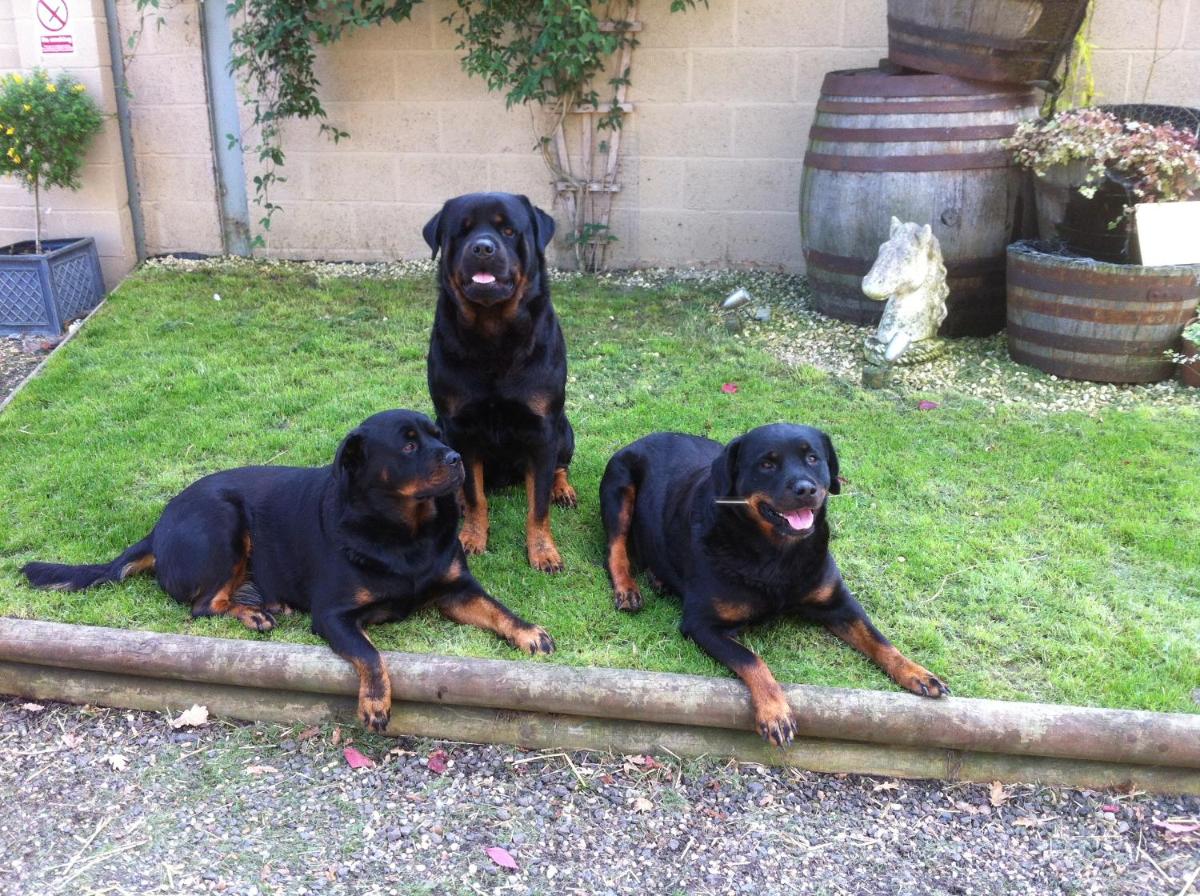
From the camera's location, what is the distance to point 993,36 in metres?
5.64

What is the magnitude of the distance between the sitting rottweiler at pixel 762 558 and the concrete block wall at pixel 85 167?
5.99 metres

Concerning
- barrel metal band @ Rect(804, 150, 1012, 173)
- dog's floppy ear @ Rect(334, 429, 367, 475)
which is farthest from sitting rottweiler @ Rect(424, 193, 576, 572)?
barrel metal band @ Rect(804, 150, 1012, 173)

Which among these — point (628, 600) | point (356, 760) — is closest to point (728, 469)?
point (628, 600)

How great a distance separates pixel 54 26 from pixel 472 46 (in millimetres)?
3008

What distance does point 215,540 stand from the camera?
3445mm

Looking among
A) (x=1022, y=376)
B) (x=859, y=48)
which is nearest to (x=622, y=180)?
(x=859, y=48)

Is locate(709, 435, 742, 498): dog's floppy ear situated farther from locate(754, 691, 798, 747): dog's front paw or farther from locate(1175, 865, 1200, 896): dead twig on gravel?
locate(1175, 865, 1200, 896): dead twig on gravel

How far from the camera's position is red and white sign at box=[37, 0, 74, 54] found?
23.7 ft

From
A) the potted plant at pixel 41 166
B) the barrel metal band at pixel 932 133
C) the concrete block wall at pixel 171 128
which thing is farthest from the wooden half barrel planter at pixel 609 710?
the concrete block wall at pixel 171 128

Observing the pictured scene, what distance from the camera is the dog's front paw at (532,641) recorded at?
3.25 metres

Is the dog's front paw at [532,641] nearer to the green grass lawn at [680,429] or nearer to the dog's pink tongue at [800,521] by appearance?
the green grass lawn at [680,429]

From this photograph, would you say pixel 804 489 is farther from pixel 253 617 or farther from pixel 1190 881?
pixel 253 617

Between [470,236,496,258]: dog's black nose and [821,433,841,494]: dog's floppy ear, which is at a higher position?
[470,236,496,258]: dog's black nose

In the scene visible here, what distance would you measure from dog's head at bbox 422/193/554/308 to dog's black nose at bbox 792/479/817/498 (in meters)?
1.32
